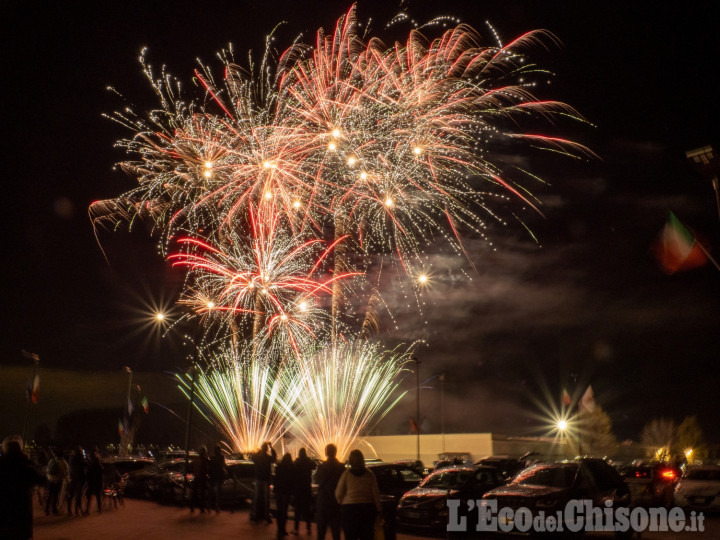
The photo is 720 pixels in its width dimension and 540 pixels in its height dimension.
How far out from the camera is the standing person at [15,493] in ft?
22.0

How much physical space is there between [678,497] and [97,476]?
1615 cm

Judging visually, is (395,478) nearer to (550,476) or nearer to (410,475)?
(410,475)

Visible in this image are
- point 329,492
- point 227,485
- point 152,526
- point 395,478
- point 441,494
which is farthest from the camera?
point 227,485

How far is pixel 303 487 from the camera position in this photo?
13.4 metres

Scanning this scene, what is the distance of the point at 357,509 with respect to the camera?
8.19m

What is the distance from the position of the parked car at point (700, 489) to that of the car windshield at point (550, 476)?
6.58 meters

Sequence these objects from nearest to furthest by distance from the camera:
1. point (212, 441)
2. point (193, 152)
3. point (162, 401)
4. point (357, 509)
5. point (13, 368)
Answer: point (357, 509) → point (193, 152) → point (13, 368) → point (212, 441) → point (162, 401)

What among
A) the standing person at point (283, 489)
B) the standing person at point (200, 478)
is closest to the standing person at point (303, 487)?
the standing person at point (283, 489)

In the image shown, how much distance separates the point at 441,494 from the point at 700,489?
27.0ft

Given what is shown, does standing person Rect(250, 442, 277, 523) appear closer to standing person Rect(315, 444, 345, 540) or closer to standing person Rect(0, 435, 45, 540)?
standing person Rect(315, 444, 345, 540)

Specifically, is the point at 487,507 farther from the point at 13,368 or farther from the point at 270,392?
the point at 13,368

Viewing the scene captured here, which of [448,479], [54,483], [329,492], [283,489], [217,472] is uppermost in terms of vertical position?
[329,492]

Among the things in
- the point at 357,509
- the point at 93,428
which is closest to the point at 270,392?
the point at 357,509

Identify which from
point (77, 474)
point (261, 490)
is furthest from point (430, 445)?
point (261, 490)
